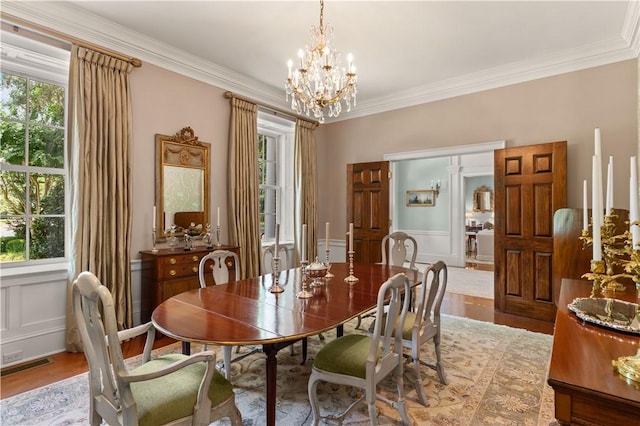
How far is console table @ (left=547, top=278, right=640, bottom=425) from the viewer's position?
83 centimetres

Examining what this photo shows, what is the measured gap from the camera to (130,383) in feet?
4.56

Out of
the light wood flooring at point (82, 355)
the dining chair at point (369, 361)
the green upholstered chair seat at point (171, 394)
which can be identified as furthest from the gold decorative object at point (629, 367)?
the light wood flooring at point (82, 355)

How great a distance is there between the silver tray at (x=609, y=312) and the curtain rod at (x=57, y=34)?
399 cm

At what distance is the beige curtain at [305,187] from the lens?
17.3ft

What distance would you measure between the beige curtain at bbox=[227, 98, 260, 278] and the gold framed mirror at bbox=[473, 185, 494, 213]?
7.43 meters

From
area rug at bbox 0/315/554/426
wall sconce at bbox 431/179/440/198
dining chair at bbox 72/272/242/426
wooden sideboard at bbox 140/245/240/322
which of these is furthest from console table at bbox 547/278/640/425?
wall sconce at bbox 431/179/440/198

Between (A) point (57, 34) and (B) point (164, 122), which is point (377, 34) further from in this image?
(A) point (57, 34)

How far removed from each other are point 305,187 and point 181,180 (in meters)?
2.07

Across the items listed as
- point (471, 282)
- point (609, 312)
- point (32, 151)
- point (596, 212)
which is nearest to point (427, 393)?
point (609, 312)

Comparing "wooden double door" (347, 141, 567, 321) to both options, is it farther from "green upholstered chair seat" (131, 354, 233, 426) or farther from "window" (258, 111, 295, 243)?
"green upholstered chair seat" (131, 354, 233, 426)

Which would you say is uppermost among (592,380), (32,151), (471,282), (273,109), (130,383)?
(273,109)

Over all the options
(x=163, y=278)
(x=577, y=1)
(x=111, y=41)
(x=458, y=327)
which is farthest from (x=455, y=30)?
(x=163, y=278)

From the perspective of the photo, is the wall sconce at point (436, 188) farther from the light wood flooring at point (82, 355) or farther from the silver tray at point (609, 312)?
the silver tray at point (609, 312)

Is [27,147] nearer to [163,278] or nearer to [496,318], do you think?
[163,278]
